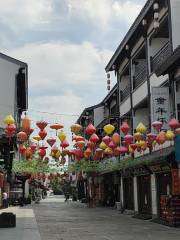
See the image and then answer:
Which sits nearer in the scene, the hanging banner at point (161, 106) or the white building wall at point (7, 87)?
the hanging banner at point (161, 106)

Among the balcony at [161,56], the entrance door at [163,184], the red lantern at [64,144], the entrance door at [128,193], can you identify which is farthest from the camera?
the entrance door at [128,193]

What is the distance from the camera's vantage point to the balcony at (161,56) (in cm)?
2598

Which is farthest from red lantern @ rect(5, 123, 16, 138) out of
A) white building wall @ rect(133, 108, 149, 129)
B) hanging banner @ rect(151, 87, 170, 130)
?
white building wall @ rect(133, 108, 149, 129)

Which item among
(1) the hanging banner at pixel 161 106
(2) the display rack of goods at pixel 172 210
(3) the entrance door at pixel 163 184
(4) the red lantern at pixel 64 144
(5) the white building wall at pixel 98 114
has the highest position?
(5) the white building wall at pixel 98 114

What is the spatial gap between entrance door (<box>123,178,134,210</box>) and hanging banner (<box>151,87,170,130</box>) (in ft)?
42.4

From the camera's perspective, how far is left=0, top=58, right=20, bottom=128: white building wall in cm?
3584

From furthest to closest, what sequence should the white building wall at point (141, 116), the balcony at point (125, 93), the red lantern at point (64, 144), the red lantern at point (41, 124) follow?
the balcony at point (125, 93), the white building wall at point (141, 116), the red lantern at point (64, 144), the red lantern at point (41, 124)

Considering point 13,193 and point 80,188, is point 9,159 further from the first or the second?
point 80,188

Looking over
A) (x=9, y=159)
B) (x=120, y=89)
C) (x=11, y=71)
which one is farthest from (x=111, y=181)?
(x=9, y=159)

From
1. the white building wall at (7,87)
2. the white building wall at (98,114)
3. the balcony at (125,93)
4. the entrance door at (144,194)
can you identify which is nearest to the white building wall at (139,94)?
the balcony at (125,93)

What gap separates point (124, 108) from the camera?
1415 inches

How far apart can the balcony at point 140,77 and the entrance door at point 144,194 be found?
251 inches

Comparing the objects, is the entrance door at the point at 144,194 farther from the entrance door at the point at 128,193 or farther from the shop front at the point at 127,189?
the entrance door at the point at 128,193

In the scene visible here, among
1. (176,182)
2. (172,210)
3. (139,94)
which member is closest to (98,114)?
(139,94)
